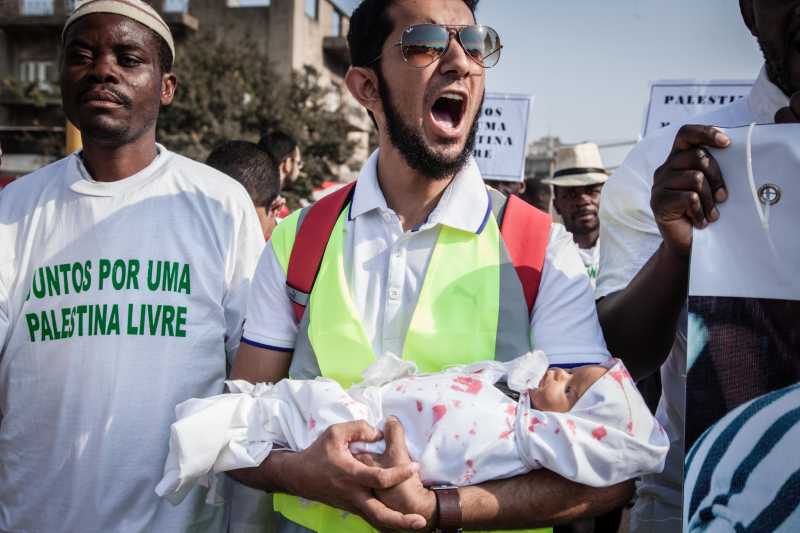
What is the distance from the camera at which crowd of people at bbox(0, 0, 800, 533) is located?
1.98m

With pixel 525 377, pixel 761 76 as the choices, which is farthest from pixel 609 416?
pixel 761 76

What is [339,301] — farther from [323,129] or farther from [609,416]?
[323,129]

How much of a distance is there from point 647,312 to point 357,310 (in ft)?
2.63

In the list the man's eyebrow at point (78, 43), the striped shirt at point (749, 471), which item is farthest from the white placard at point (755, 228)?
the man's eyebrow at point (78, 43)

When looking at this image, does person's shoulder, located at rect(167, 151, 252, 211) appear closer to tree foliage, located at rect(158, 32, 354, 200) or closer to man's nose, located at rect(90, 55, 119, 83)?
man's nose, located at rect(90, 55, 119, 83)

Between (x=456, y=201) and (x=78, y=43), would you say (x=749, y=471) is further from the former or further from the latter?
(x=78, y=43)

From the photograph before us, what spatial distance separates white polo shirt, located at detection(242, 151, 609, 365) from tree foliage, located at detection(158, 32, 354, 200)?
19454mm

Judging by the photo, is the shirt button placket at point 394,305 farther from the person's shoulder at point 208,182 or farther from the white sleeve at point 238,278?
the person's shoulder at point 208,182

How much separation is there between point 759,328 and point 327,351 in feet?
3.63

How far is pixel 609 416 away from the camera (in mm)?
1966

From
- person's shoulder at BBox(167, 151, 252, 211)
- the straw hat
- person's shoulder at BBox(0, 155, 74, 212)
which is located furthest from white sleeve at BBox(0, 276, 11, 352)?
the straw hat

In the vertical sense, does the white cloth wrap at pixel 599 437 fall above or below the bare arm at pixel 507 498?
above

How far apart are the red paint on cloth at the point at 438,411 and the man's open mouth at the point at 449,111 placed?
0.86 m

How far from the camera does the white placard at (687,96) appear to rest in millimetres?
5102
